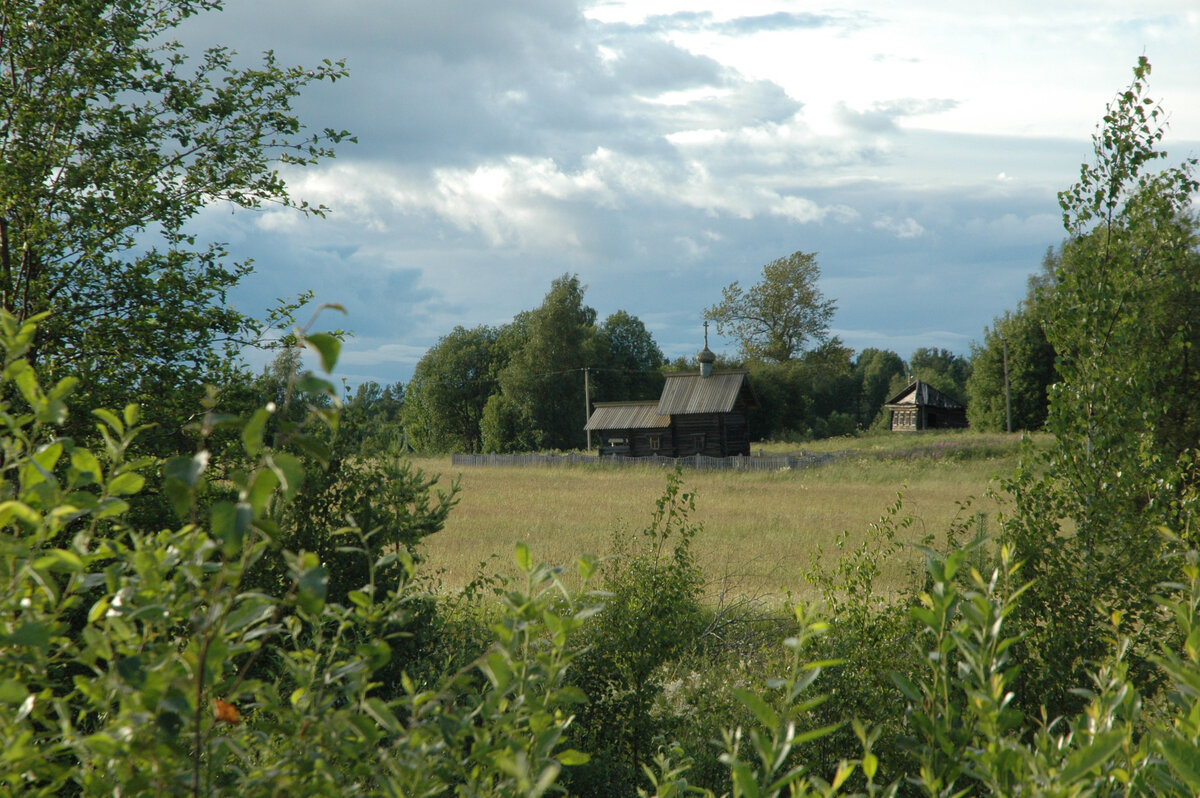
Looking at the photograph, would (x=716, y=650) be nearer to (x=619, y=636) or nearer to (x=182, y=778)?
(x=619, y=636)

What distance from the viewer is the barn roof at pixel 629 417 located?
4133 cm

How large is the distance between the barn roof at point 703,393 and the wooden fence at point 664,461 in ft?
8.61

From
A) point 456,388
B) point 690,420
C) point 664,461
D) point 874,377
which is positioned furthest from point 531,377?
point 874,377

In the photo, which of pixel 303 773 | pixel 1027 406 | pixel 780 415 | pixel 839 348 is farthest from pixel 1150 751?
pixel 839 348

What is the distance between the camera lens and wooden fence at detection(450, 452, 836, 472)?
3266 centimetres

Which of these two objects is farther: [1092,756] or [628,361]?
[628,361]

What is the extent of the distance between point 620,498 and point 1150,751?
68.1 feet

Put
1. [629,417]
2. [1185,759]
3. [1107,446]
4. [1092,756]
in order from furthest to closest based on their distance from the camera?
[629,417] < [1107,446] < [1185,759] < [1092,756]

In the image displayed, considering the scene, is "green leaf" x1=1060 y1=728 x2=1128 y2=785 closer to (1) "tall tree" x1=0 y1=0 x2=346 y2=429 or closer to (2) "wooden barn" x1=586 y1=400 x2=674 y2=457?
(1) "tall tree" x1=0 y1=0 x2=346 y2=429

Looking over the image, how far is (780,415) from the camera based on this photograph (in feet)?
184

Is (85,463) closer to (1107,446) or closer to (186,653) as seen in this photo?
(186,653)

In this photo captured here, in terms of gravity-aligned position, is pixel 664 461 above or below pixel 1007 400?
below

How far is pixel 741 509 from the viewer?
776 inches

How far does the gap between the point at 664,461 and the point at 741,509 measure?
59.5ft
